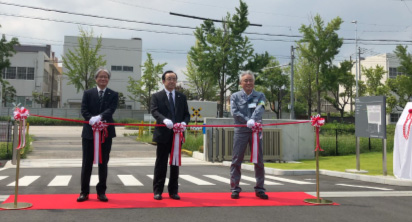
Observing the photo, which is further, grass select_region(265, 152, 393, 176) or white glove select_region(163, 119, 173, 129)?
grass select_region(265, 152, 393, 176)

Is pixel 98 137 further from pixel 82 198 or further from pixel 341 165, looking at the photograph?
pixel 341 165

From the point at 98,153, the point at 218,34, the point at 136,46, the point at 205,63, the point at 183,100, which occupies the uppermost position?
the point at 136,46

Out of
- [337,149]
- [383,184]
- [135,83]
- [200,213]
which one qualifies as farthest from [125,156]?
[135,83]

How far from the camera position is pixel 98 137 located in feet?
18.2

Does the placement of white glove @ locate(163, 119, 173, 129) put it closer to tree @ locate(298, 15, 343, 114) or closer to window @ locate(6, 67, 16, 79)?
tree @ locate(298, 15, 343, 114)

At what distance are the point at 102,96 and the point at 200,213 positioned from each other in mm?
2346

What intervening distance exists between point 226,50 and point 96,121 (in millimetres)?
22974

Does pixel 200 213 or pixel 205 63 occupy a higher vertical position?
pixel 205 63

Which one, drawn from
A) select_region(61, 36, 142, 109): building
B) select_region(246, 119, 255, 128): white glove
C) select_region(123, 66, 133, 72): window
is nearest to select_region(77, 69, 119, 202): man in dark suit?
select_region(246, 119, 255, 128): white glove

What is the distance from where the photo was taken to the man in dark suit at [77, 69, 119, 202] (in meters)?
5.61

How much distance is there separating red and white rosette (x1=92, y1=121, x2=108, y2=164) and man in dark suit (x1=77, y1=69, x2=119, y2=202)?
2.4 inches

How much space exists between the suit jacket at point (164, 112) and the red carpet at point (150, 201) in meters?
0.96

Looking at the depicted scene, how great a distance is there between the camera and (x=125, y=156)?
17.6 m

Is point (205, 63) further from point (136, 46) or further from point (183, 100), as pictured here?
point (136, 46)
